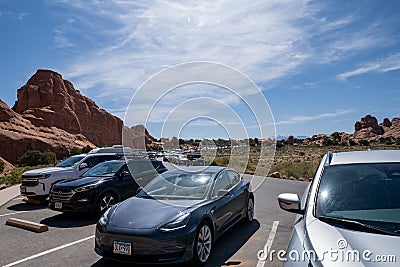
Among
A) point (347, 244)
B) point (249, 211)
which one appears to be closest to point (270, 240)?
point (249, 211)

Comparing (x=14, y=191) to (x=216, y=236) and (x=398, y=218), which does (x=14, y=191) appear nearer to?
(x=216, y=236)

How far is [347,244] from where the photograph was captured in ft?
9.17

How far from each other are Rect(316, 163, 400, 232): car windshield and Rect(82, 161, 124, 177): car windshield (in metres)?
7.20

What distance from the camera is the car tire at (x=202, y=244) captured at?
517 cm

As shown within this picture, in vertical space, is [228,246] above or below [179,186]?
below

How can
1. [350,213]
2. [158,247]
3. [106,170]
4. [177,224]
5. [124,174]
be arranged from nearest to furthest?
[350,213] → [158,247] → [177,224] → [124,174] → [106,170]

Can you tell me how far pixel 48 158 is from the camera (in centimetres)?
4281

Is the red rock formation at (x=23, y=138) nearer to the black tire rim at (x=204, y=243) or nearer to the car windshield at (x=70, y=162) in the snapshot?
the car windshield at (x=70, y=162)

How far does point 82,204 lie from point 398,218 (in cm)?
738

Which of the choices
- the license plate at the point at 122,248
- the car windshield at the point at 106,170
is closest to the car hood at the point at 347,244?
the license plate at the point at 122,248

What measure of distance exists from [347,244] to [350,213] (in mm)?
707

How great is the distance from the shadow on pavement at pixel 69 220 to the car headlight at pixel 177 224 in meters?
4.12

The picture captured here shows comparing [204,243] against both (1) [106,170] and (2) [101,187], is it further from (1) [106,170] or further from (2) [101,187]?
(1) [106,170]

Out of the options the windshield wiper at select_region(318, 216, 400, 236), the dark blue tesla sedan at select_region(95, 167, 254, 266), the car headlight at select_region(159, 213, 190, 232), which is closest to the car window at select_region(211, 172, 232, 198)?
the dark blue tesla sedan at select_region(95, 167, 254, 266)
